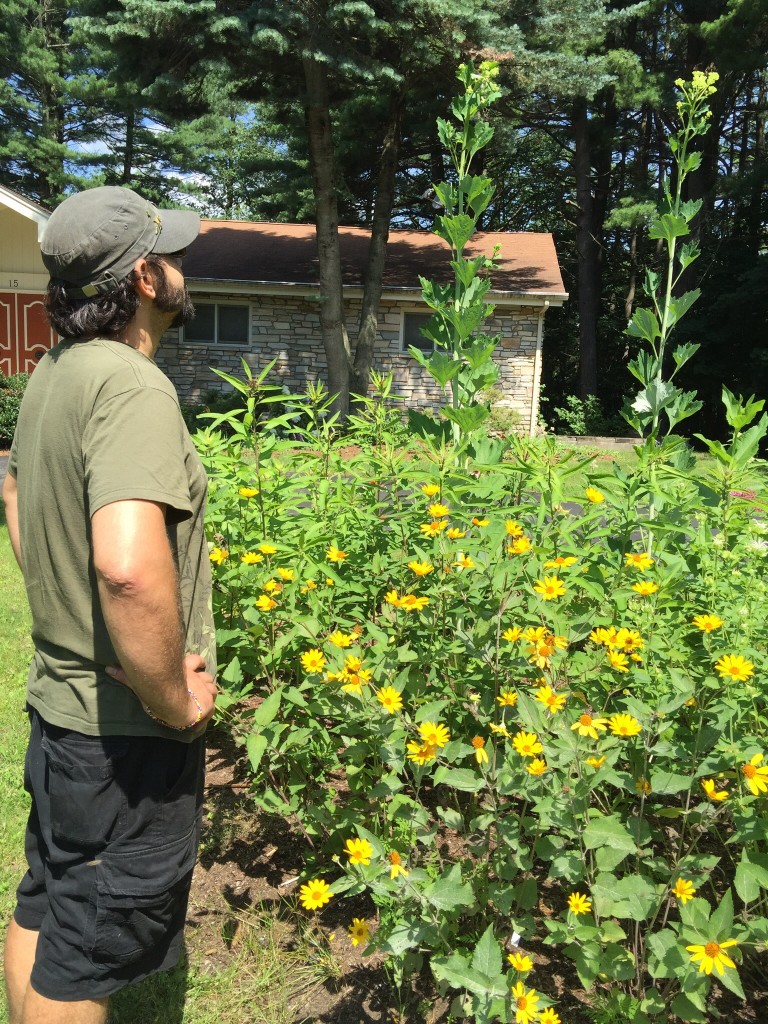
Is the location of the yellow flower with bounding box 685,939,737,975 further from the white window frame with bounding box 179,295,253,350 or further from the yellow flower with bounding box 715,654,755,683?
the white window frame with bounding box 179,295,253,350

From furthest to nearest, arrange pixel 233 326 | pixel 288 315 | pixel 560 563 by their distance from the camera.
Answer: pixel 233 326 < pixel 288 315 < pixel 560 563

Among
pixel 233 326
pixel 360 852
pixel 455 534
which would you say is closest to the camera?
pixel 360 852

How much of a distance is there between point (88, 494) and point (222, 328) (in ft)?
56.5

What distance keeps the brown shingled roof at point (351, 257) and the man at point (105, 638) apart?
50.1 feet

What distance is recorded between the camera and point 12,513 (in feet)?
6.64

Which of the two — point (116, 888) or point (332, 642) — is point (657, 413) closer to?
point (332, 642)

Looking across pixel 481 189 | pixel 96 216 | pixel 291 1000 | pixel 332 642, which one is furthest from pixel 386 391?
pixel 291 1000

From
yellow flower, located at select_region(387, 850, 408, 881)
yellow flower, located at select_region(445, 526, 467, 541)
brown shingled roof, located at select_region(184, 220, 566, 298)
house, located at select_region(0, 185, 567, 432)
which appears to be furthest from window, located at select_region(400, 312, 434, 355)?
yellow flower, located at select_region(387, 850, 408, 881)

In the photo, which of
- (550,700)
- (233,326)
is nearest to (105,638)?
(550,700)

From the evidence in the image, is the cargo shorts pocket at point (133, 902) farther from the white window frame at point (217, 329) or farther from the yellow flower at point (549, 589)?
the white window frame at point (217, 329)

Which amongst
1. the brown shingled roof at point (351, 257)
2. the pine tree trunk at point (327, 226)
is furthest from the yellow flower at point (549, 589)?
the brown shingled roof at point (351, 257)

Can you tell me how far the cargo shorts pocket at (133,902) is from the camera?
5.36 ft

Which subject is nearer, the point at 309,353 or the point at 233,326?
the point at 309,353

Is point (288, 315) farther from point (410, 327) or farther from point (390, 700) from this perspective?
point (390, 700)
